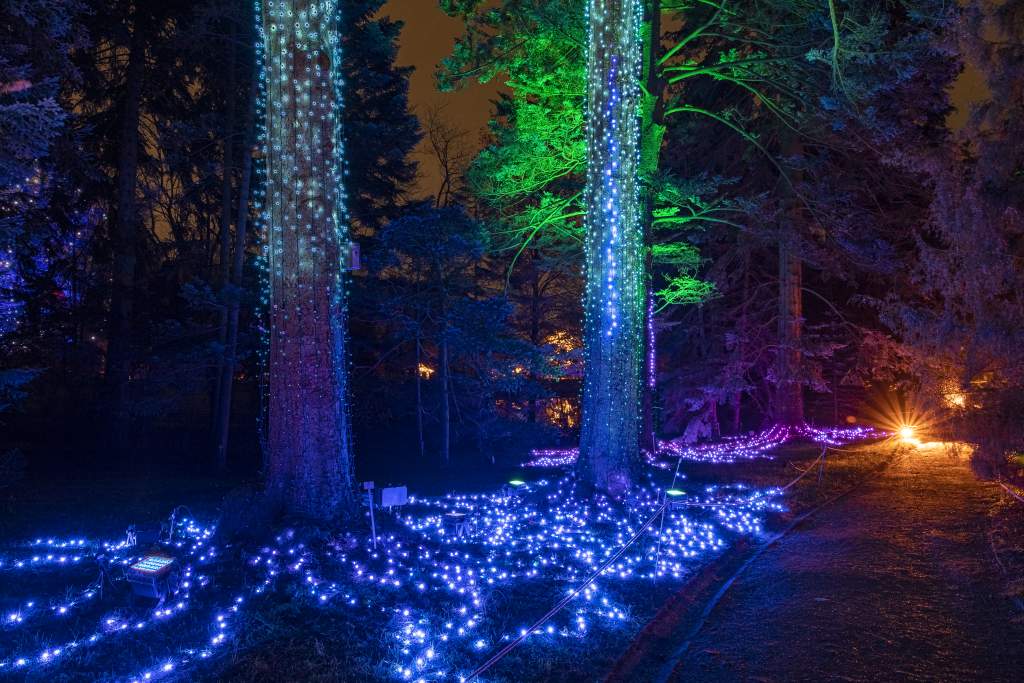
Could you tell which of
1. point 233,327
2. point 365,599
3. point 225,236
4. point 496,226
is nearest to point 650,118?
point 496,226

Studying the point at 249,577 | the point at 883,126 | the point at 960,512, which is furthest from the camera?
the point at 883,126

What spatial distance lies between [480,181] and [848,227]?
8706 mm

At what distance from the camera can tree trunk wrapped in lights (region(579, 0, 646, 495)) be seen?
358 inches

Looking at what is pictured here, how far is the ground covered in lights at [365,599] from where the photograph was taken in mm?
4234

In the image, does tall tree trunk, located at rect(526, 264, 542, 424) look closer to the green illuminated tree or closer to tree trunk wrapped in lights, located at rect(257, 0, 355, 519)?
the green illuminated tree

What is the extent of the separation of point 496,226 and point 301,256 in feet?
25.8

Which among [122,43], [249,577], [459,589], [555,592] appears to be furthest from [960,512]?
[122,43]

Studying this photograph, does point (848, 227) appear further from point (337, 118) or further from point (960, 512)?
point (337, 118)

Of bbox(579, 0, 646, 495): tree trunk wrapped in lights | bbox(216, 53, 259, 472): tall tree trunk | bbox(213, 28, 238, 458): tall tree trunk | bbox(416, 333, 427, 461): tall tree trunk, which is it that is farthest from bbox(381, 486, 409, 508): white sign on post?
bbox(216, 53, 259, 472): tall tree trunk

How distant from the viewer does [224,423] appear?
1565cm

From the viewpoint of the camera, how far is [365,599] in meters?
5.23

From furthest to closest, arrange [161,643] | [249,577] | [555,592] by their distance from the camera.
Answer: [555,592], [249,577], [161,643]

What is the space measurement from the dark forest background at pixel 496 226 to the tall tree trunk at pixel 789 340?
0.07 m

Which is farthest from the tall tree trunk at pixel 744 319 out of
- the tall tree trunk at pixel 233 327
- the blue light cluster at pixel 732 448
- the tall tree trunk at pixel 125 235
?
the tall tree trunk at pixel 125 235
